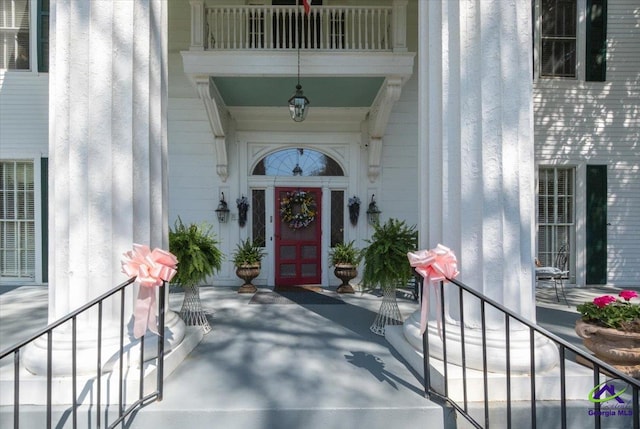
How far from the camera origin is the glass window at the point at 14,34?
6918mm

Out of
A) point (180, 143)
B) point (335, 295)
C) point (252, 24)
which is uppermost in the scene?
point (252, 24)

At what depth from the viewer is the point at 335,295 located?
6.47m

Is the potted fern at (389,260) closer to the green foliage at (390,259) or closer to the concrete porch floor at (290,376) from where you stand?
the green foliage at (390,259)

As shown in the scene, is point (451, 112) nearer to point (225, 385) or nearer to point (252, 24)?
point (225, 385)

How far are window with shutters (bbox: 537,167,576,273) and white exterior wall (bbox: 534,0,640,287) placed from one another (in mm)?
167

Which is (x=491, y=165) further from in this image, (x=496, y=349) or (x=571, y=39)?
(x=571, y=39)

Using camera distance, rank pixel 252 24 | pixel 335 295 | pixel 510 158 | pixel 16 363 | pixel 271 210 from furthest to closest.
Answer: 1. pixel 271 210
2. pixel 252 24
3. pixel 335 295
4. pixel 510 158
5. pixel 16 363

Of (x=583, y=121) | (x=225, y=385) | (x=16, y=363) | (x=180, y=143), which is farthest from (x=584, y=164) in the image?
(x=16, y=363)

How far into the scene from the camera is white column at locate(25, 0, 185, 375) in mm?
Answer: 2684

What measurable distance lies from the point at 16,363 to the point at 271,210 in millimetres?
5896

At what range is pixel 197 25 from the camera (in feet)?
19.5

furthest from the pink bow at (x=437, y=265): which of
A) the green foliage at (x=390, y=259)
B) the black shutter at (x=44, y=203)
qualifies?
the black shutter at (x=44, y=203)

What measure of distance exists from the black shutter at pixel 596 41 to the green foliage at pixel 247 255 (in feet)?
25.2

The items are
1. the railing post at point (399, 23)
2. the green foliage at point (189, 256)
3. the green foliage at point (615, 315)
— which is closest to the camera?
the green foliage at point (615, 315)
